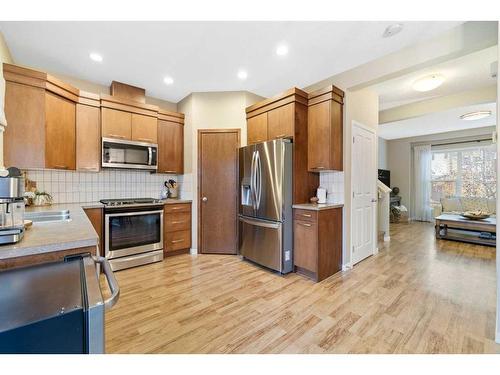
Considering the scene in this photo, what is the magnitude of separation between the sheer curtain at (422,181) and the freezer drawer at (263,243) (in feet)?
20.3

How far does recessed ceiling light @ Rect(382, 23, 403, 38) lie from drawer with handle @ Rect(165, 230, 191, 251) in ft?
11.1

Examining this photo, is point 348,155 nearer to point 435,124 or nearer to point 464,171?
point 435,124

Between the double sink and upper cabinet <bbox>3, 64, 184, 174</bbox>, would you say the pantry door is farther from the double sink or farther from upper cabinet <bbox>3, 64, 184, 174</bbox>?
the double sink

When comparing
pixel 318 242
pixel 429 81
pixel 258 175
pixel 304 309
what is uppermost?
pixel 429 81

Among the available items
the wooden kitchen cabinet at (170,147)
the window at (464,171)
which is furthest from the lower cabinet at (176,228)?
the window at (464,171)

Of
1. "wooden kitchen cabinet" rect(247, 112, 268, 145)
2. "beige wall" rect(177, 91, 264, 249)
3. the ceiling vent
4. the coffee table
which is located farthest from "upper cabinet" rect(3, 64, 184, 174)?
the coffee table

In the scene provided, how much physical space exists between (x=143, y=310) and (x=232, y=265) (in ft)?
4.21

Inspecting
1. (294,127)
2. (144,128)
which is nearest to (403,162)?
(294,127)

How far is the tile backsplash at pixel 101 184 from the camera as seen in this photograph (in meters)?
2.91

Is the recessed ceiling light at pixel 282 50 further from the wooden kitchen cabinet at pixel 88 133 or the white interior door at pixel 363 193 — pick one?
the wooden kitchen cabinet at pixel 88 133

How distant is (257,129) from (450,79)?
2.83m

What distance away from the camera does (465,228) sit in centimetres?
409

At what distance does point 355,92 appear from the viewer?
3.07m
